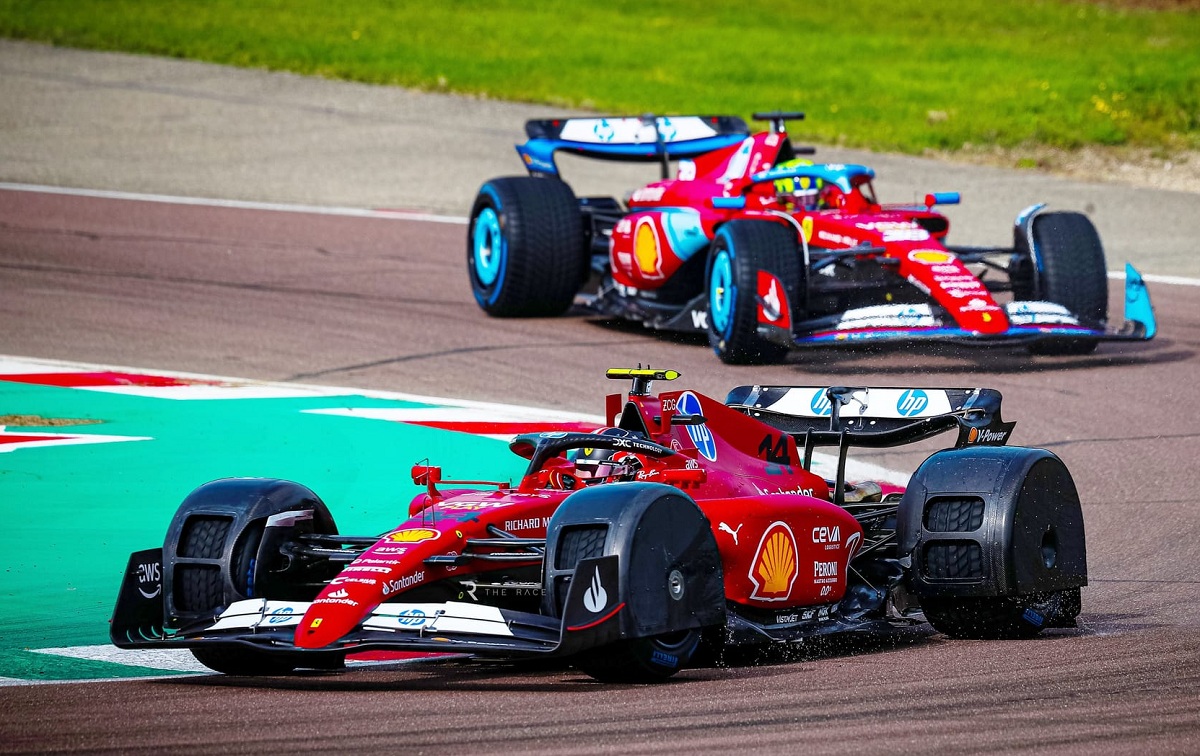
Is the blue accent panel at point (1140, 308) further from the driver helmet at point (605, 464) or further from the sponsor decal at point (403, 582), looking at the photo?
the sponsor decal at point (403, 582)

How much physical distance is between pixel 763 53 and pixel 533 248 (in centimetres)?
1823

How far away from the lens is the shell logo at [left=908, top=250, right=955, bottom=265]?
13.9m

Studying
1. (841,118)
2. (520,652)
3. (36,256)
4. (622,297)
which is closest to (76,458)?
(520,652)

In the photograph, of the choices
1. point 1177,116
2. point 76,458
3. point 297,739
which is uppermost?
point 1177,116

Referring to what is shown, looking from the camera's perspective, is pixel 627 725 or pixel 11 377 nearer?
pixel 627 725

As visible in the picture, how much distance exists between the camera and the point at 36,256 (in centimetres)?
1845

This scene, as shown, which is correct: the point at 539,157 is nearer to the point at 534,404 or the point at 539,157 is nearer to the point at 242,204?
the point at 534,404

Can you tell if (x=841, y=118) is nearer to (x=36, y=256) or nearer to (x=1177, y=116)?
(x=1177, y=116)

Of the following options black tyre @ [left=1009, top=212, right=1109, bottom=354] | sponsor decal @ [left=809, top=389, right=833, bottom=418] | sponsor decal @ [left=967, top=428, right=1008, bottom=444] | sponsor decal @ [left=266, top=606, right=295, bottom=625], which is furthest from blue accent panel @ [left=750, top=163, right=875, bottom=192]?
sponsor decal @ [left=266, top=606, right=295, bottom=625]

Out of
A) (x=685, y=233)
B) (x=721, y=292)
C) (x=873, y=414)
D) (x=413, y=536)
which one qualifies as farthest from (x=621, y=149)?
(x=413, y=536)

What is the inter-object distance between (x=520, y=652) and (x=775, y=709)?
85 centimetres

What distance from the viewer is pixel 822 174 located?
15.1 metres

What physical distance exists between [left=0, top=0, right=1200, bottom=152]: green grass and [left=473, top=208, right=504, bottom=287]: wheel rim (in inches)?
403

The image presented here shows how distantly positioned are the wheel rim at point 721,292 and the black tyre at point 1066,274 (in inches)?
90.3
